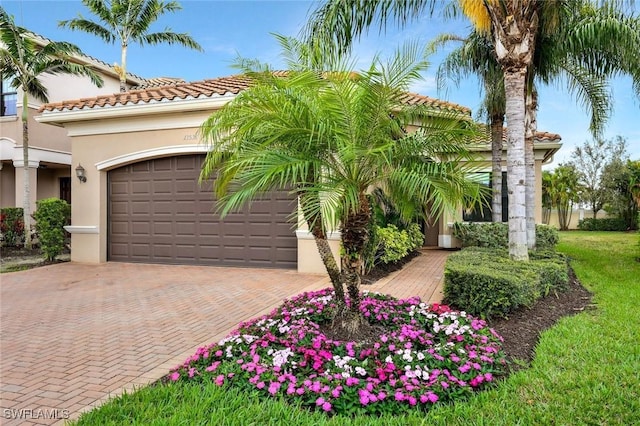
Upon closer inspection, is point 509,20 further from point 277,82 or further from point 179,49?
point 179,49

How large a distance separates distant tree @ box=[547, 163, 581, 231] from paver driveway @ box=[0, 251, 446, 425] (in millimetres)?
20978

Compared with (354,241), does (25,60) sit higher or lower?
higher

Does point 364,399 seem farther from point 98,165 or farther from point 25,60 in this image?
point 25,60

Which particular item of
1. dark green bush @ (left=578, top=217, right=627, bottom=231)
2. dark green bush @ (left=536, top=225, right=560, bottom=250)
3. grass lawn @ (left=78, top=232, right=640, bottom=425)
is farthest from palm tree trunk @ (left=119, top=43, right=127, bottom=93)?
dark green bush @ (left=578, top=217, right=627, bottom=231)

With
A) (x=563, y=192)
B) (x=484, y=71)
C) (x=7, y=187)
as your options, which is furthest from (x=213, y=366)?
(x=563, y=192)

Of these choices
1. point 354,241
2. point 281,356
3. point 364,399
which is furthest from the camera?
point 354,241

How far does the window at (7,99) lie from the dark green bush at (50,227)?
6842mm

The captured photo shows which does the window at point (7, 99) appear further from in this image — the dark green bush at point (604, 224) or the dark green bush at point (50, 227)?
the dark green bush at point (604, 224)

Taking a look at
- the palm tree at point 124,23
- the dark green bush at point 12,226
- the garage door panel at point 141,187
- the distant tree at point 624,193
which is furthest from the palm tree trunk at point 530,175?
the distant tree at point 624,193

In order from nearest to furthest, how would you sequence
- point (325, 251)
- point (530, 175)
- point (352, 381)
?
point (352, 381) < point (325, 251) < point (530, 175)

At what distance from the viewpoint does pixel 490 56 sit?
38.3ft

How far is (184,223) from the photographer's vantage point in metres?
11.4

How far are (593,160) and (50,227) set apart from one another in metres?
32.8

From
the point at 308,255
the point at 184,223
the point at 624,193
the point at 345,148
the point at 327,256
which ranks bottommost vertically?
the point at 308,255
